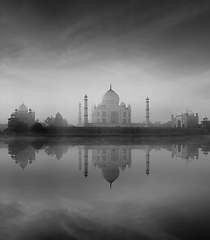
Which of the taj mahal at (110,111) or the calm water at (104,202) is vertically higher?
the taj mahal at (110,111)

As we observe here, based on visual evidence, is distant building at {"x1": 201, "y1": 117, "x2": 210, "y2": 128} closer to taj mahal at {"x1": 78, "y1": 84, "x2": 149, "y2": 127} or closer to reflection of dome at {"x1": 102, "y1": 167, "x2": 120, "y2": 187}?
taj mahal at {"x1": 78, "y1": 84, "x2": 149, "y2": 127}

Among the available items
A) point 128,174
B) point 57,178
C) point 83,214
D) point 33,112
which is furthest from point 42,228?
point 33,112

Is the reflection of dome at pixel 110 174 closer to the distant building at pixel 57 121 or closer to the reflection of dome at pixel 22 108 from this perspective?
the distant building at pixel 57 121

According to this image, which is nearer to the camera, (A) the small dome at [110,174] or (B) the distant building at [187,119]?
(A) the small dome at [110,174]

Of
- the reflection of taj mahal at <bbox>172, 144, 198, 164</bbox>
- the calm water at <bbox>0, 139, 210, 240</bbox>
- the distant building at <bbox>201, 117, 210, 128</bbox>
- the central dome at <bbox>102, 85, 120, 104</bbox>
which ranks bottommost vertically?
the calm water at <bbox>0, 139, 210, 240</bbox>

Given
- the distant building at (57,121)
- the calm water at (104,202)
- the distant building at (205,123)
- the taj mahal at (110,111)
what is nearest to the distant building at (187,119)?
the distant building at (205,123)

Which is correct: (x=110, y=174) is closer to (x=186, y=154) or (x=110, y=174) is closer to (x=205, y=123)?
(x=186, y=154)

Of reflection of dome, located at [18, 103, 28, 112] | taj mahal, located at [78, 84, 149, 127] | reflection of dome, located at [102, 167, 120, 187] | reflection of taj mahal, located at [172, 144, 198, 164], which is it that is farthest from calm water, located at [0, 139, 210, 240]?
reflection of dome, located at [18, 103, 28, 112]
